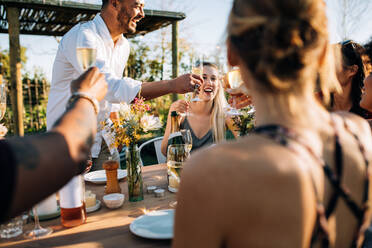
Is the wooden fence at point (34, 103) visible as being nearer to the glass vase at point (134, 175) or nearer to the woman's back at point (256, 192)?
the glass vase at point (134, 175)

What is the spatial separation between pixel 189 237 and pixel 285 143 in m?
0.39

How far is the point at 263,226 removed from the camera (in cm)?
79

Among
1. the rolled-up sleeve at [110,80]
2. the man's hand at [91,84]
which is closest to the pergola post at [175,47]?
the rolled-up sleeve at [110,80]

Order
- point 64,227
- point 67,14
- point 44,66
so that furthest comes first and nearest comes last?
point 44,66
point 67,14
point 64,227

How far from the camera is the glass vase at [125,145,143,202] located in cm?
184

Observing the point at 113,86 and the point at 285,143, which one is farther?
the point at 113,86

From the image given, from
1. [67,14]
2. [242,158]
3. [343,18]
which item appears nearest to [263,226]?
[242,158]

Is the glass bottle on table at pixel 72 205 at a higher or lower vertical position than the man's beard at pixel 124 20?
lower

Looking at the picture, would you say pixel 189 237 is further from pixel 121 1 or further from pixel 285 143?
pixel 121 1

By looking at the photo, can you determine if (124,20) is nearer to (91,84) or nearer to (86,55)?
(86,55)

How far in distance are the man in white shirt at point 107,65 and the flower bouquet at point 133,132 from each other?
27cm

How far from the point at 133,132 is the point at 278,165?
1212 mm

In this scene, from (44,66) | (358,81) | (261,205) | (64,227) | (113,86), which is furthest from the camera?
(44,66)

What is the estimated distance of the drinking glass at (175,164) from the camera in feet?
6.40
